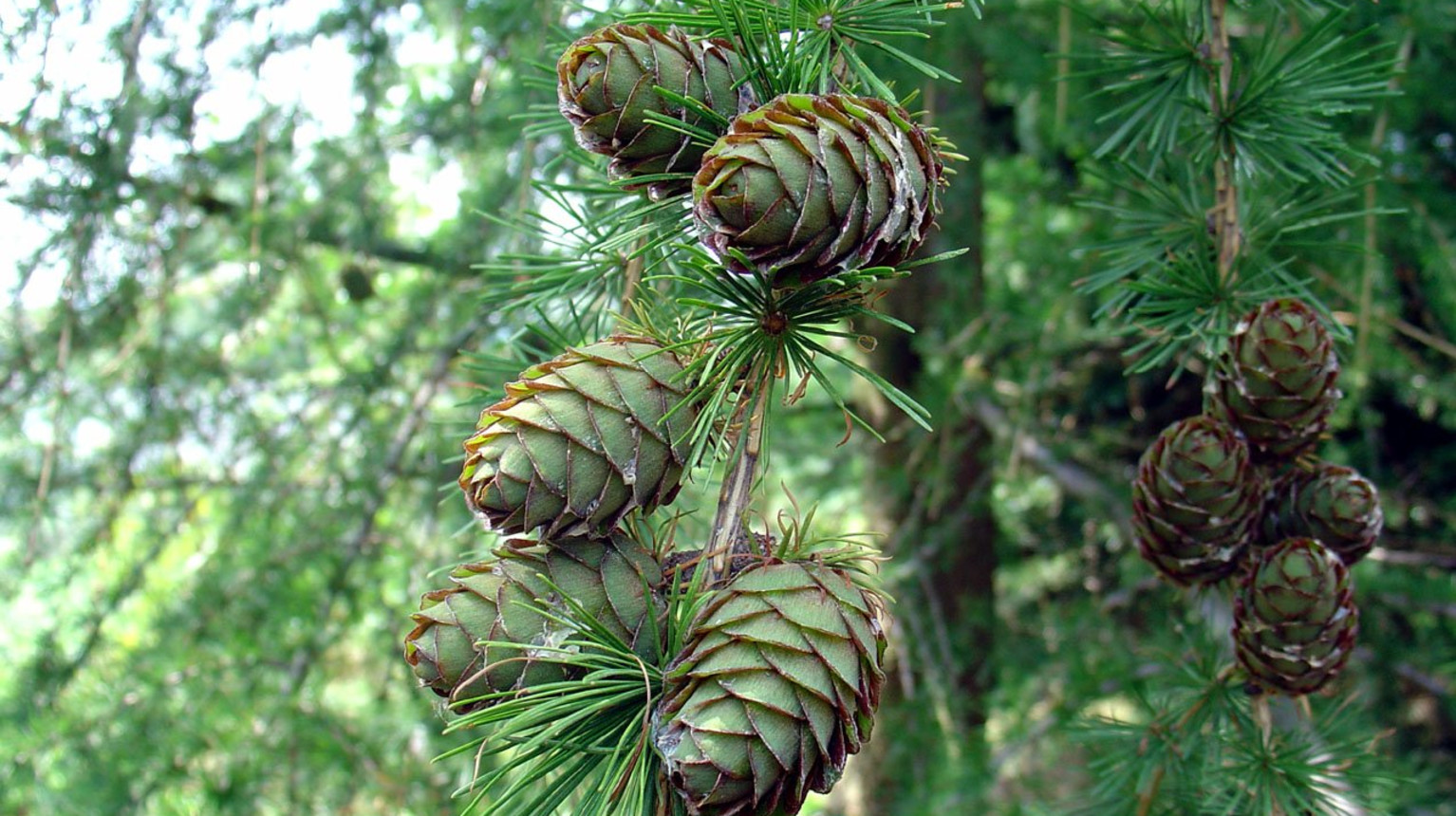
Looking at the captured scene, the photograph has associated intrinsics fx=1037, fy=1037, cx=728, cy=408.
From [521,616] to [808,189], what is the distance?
31cm

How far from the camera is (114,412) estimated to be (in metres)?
2.41

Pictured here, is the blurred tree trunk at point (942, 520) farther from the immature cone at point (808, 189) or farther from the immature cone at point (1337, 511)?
the immature cone at point (808, 189)

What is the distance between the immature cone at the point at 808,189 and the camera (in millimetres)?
578

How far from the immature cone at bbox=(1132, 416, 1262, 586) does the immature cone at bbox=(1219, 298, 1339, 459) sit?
1.4 inches

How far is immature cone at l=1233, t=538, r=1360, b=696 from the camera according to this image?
A: 3.05 ft

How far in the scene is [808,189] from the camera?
58 centimetres

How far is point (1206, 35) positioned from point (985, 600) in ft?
6.30

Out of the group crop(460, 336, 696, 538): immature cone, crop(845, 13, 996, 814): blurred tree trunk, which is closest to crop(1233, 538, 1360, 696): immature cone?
crop(460, 336, 696, 538): immature cone

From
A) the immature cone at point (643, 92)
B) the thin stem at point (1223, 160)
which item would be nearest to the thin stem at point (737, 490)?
the immature cone at point (643, 92)

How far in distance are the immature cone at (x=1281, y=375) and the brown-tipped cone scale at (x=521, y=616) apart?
0.65m

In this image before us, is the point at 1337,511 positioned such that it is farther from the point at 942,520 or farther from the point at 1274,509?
the point at 942,520

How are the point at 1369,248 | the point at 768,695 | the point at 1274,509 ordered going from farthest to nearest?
the point at 1369,248 < the point at 1274,509 < the point at 768,695

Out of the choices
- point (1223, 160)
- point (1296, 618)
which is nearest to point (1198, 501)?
point (1296, 618)

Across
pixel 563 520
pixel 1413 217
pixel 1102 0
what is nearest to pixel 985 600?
pixel 1413 217
